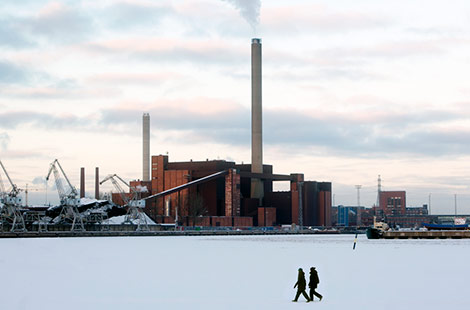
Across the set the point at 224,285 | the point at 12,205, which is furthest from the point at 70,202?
the point at 224,285


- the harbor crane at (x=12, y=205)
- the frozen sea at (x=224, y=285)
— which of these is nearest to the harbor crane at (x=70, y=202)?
the harbor crane at (x=12, y=205)

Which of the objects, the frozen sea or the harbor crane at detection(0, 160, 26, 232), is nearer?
the frozen sea

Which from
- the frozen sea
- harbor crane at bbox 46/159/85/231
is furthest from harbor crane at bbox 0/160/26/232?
the frozen sea

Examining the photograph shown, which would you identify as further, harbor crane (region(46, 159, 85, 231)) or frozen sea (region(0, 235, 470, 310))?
harbor crane (region(46, 159, 85, 231))

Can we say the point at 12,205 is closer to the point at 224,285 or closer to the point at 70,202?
the point at 70,202

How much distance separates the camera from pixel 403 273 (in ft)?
145

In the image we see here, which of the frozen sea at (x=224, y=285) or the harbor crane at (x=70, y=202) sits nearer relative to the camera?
the frozen sea at (x=224, y=285)

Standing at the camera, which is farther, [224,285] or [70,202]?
[70,202]

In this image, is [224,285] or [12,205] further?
[12,205]

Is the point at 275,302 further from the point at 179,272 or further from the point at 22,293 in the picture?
the point at 179,272

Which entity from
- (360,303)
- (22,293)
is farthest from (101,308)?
(360,303)

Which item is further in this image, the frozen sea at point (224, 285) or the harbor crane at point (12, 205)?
the harbor crane at point (12, 205)

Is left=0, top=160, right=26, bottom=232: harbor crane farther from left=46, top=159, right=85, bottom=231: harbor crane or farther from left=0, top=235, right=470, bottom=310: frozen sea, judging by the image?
left=0, top=235, right=470, bottom=310: frozen sea

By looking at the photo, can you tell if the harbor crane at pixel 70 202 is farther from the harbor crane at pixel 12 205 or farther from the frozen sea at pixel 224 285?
the frozen sea at pixel 224 285
